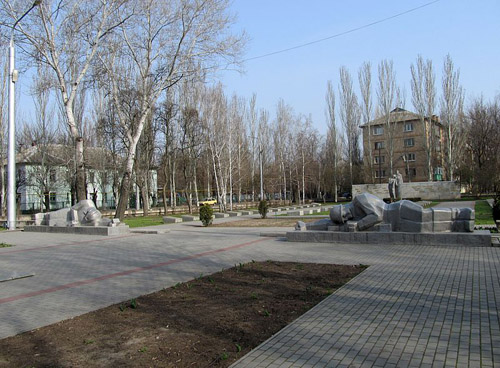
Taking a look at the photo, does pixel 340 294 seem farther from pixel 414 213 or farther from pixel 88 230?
pixel 88 230

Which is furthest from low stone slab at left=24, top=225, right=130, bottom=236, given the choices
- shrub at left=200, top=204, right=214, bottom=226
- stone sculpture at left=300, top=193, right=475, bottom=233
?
stone sculpture at left=300, top=193, right=475, bottom=233

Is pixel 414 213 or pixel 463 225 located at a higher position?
pixel 414 213

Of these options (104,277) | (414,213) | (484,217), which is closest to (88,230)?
(104,277)

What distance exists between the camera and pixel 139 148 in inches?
1459

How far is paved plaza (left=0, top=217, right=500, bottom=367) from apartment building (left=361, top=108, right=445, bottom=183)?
148ft

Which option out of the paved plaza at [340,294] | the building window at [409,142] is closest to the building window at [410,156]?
the building window at [409,142]

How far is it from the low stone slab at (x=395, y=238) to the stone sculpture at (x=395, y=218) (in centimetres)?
21

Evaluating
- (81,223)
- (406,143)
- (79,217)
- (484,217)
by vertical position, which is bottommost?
(484,217)

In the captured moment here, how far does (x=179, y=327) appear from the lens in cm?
505

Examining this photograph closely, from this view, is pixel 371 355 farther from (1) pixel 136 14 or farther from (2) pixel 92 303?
(1) pixel 136 14

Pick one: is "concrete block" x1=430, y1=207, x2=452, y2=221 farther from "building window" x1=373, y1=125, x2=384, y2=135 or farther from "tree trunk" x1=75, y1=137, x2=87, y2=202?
"building window" x1=373, y1=125, x2=384, y2=135

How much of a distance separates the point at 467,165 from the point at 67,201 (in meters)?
50.5

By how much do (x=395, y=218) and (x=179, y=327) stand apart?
9004 millimetres

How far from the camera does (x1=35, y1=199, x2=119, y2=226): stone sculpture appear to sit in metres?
19.5
